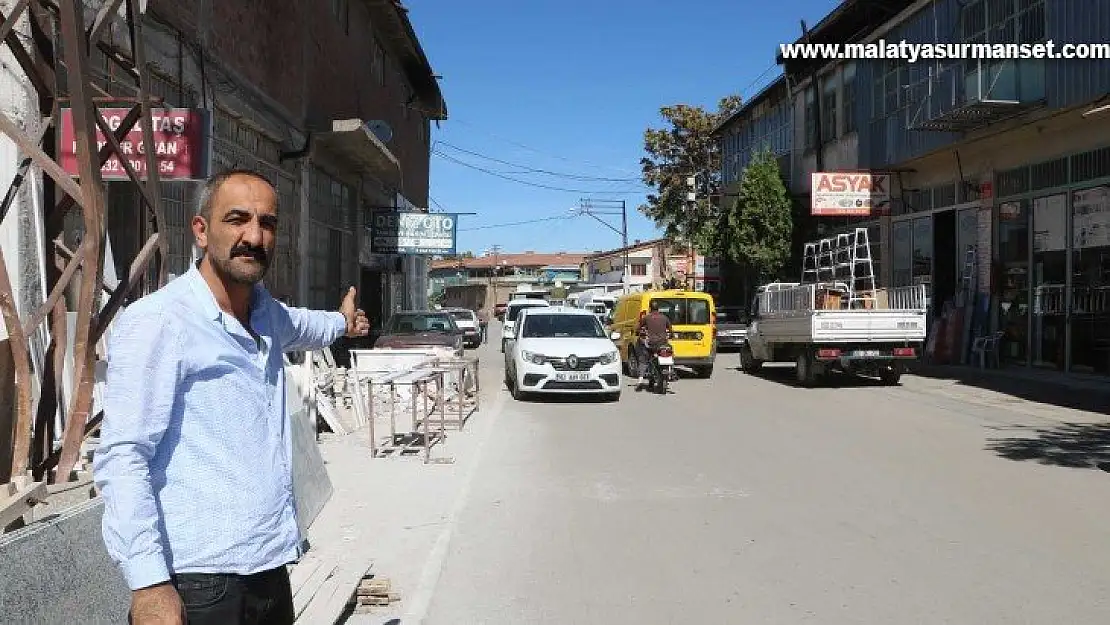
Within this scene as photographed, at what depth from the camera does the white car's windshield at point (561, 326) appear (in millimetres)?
16562

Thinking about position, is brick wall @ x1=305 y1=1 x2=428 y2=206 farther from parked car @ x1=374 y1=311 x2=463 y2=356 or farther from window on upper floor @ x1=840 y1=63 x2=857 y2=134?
window on upper floor @ x1=840 y1=63 x2=857 y2=134

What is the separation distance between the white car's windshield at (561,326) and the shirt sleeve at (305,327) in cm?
1310

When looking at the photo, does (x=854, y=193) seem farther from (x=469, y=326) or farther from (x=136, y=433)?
(x=136, y=433)

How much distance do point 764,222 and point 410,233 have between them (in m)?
12.9

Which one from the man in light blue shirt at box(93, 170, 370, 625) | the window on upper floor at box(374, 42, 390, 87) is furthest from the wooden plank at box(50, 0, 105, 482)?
the window on upper floor at box(374, 42, 390, 87)

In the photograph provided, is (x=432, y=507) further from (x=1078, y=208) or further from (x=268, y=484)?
(x=1078, y=208)

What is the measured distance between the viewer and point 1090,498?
759cm

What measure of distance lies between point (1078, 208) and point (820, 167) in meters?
12.6

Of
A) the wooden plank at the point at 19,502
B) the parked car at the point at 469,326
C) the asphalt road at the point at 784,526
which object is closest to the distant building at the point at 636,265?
the parked car at the point at 469,326

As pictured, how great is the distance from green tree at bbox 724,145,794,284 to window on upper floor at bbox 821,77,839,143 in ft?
7.50

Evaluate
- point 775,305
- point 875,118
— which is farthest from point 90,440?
point 875,118

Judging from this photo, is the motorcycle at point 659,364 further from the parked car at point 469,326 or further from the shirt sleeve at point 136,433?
the shirt sleeve at point 136,433

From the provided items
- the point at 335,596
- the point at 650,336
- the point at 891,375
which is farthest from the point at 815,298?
the point at 335,596

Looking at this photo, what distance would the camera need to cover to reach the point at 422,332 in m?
18.3
